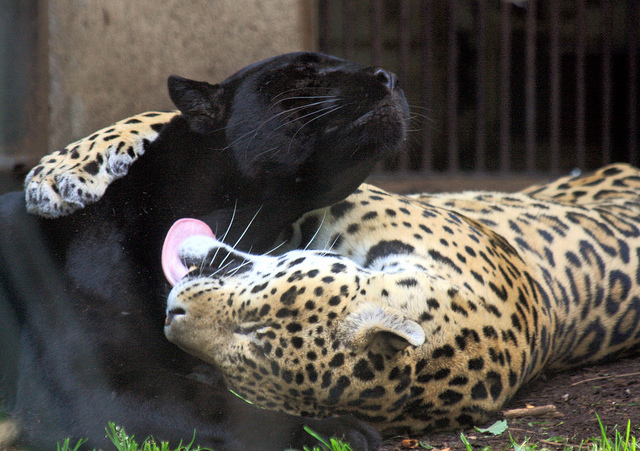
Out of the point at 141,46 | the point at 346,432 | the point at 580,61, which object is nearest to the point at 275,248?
the point at 346,432

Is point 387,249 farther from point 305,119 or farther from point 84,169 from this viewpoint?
point 84,169

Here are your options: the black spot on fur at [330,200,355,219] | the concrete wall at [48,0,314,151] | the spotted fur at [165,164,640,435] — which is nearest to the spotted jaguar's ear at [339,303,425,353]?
the spotted fur at [165,164,640,435]

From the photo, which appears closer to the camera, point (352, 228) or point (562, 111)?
point (352, 228)

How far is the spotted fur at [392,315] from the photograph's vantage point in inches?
94.5

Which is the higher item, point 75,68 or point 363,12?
point 363,12

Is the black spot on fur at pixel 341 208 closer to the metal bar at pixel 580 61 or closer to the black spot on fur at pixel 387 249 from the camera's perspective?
the black spot on fur at pixel 387 249

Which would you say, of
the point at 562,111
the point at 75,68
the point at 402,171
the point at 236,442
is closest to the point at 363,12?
the point at 562,111

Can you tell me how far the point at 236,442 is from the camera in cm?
232

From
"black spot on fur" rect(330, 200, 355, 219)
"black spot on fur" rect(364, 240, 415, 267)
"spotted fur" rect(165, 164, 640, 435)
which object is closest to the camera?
"spotted fur" rect(165, 164, 640, 435)

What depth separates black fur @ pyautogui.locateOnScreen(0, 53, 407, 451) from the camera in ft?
8.39

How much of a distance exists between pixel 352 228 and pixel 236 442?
122 centimetres

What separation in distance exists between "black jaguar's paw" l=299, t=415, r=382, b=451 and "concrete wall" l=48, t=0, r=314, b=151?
337cm

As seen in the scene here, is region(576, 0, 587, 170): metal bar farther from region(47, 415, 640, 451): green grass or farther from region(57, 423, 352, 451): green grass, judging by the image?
region(57, 423, 352, 451): green grass

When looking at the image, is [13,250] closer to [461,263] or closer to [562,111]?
[461,263]
